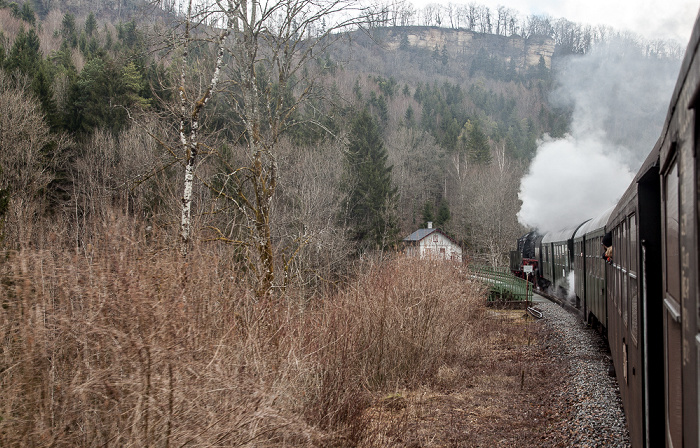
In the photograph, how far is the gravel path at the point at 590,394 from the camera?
665cm

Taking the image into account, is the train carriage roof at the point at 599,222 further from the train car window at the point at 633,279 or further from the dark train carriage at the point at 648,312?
the dark train carriage at the point at 648,312

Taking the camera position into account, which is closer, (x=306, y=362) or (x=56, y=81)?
(x=306, y=362)

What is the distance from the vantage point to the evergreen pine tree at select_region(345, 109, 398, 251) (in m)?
35.8

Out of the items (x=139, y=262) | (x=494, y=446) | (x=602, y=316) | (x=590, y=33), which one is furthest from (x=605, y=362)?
(x=590, y=33)

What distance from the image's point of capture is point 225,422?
3.90 m

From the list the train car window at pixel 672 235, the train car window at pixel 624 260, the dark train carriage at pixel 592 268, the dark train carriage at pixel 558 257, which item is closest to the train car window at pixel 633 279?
the train car window at pixel 624 260

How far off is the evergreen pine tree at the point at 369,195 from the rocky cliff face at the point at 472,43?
56.7 metres

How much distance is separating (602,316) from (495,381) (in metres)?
2.28

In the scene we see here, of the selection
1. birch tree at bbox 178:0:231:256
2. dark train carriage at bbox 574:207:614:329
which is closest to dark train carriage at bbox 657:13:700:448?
dark train carriage at bbox 574:207:614:329

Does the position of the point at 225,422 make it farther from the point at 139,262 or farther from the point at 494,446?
→ the point at 494,446

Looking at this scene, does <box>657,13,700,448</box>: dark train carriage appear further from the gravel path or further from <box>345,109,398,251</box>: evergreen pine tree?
<box>345,109,398,251</box>: evergreen pine tree

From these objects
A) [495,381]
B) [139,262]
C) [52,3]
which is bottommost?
[495,381]

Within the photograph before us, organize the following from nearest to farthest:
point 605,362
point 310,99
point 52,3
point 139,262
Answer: point 139,262, point 605,362, point 310,99, point 52,3

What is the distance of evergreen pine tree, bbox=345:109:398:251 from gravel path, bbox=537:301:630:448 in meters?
21.1
